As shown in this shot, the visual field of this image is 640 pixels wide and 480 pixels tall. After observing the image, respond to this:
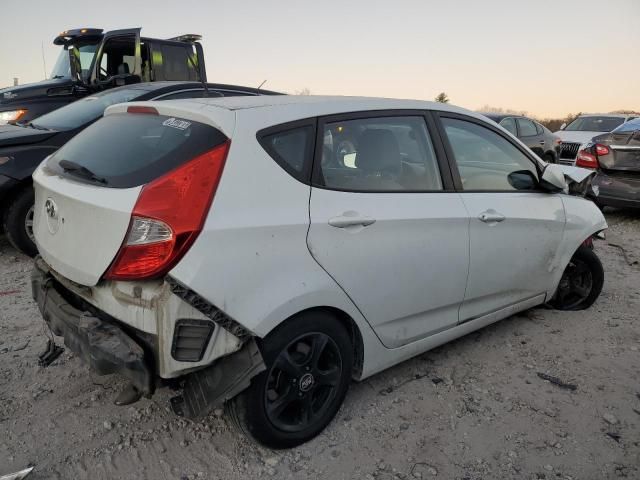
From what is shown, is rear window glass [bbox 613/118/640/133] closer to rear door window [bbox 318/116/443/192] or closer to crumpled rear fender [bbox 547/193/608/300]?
crumpled rear fender [bbox 547/193/608/300]

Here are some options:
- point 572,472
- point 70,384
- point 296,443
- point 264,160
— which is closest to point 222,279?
point 264,160

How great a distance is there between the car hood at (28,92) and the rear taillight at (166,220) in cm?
736

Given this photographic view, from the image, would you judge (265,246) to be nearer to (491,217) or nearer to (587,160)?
(491,217)

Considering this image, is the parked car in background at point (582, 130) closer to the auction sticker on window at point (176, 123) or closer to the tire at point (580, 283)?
the tire at point (580, 283)

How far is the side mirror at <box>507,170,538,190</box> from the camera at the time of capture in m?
3.47

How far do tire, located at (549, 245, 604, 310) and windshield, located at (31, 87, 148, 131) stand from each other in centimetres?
468

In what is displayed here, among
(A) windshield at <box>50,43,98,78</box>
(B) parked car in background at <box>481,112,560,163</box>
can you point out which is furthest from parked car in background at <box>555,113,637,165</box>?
(A) windshield at <box>50,43,98,78</box>

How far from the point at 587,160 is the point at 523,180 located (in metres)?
4.91

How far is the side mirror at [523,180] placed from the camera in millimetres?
3467

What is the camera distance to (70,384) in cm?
295

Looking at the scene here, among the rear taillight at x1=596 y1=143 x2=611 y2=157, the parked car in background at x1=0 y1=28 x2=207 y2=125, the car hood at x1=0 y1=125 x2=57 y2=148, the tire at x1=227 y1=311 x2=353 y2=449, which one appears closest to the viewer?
the tire at x1=227 y1=311 x2=353 y2=449

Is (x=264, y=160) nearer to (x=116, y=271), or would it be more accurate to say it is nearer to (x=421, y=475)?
(x=116, y=271)

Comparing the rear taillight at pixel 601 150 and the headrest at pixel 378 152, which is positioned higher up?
the headrest at pixel 378 152

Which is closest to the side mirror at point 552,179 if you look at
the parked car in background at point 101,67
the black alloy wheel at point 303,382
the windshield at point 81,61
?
the black alloy wheel at point 303,382
